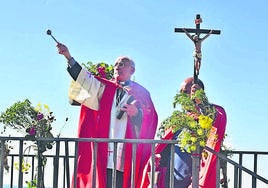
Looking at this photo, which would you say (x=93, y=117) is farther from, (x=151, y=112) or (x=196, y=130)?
(x=196, y=130)

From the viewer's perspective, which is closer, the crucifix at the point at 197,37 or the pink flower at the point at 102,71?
the crucifix at the point at 197,37

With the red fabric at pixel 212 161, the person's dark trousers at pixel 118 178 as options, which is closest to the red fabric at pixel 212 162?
the red fabric at pixel 212 161

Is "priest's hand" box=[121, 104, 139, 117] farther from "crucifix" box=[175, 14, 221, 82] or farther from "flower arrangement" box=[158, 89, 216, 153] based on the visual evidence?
"flower arrangement" box=[158, 89, 216, 153]

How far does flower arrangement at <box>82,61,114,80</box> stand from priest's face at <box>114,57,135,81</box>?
21 centimetres

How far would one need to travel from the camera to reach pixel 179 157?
6.67 meters

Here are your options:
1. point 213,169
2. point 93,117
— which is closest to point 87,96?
point 93,117

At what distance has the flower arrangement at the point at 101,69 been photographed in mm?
7000

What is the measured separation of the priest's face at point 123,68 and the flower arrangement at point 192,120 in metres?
1.04

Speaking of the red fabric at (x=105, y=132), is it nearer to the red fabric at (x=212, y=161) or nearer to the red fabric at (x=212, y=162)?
the red fabric at (x=212, y=161)

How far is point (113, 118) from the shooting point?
6.75 m

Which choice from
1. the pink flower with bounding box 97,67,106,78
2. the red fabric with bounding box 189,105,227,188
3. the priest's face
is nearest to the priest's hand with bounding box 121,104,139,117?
the priest's face

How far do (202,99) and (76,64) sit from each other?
1353 mm

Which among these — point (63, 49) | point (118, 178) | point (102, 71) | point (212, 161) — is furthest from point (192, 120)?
point (102, 71)

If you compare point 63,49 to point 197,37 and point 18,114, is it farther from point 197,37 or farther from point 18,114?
point 197,37
